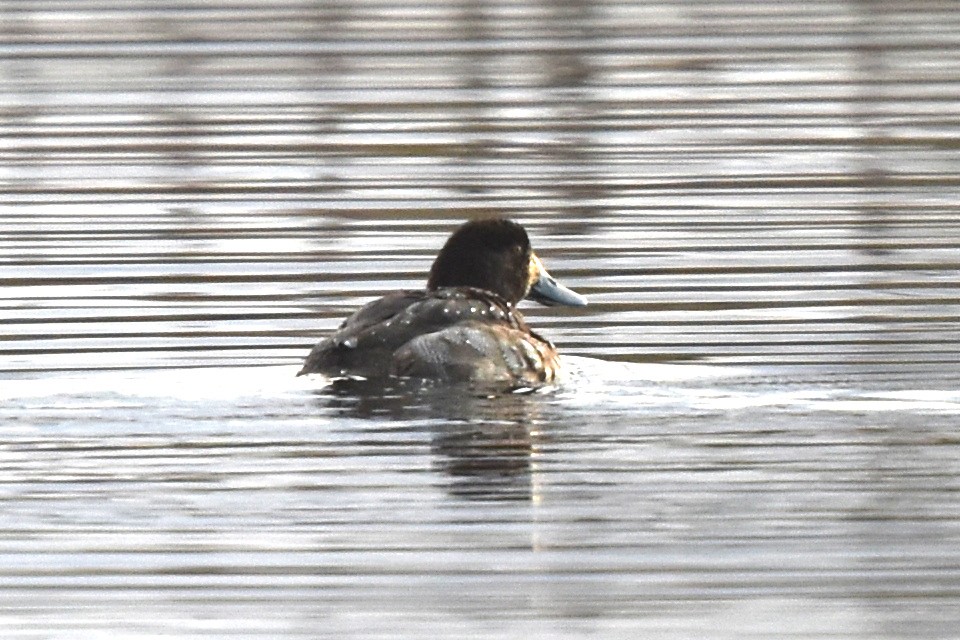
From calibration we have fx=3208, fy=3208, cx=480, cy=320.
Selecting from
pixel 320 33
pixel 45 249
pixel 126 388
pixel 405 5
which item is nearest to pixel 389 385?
pixel 126 388

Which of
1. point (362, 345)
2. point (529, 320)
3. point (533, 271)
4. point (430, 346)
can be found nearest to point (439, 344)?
point (430, 346)

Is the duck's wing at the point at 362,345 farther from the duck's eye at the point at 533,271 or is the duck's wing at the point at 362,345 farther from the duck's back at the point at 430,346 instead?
the duck's eye at the point at 533,271

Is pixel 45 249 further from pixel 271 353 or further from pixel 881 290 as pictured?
pixel 881 290

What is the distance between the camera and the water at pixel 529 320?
862 cm

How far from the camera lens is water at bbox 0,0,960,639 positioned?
8.62 m

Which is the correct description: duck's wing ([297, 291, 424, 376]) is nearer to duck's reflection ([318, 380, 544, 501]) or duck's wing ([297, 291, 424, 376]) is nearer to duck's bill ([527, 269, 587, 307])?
duck's reflection ([318, 380, 544, 501])

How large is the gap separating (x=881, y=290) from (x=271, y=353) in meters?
2.91

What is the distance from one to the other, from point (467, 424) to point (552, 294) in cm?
272

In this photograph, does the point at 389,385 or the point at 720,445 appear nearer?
the point at 720,445

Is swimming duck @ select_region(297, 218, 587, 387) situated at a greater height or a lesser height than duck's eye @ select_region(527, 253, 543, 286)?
greater

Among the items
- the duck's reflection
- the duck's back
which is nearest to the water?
the duck's reflection

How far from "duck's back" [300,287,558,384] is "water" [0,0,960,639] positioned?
0.13 metres

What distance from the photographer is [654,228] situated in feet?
51.4

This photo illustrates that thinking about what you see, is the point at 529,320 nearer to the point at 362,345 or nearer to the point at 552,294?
the point at 552,294
